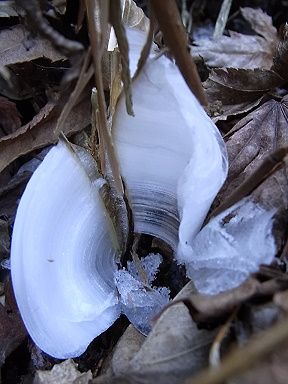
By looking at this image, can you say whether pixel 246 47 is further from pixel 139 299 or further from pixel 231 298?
pixel 231 298

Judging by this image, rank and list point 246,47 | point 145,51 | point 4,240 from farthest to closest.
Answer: point 246,47
point 4,240
point 145,51

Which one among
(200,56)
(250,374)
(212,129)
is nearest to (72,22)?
(212,129)

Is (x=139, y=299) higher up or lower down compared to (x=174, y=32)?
lower down

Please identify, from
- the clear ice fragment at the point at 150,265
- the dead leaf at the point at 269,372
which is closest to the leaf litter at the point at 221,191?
the dead leaf at the point at 269,372

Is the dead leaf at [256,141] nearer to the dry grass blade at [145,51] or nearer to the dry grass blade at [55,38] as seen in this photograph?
the dry grass blade at [145,51]

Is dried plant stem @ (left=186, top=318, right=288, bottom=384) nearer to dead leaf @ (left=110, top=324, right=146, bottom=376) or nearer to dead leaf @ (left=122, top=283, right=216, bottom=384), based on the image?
dead leaf @ (left=122, top=283, right=216, bottom=384)

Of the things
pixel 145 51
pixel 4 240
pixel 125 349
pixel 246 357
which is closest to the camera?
pixel 246 357

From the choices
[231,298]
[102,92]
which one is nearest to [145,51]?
[102,92]

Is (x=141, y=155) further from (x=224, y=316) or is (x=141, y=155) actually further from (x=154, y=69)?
(x=224, y=316)
